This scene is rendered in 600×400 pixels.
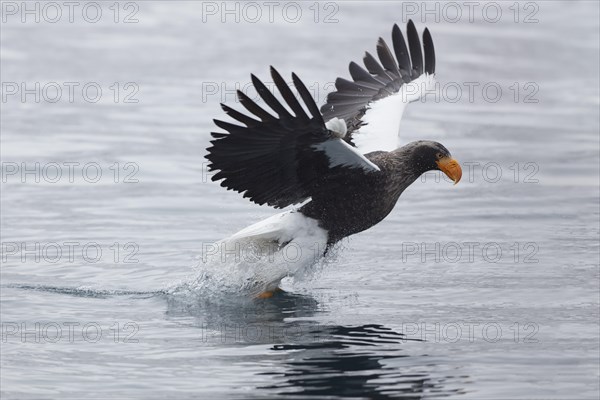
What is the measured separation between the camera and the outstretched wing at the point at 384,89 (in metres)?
9.80

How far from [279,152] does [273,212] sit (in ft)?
9.85

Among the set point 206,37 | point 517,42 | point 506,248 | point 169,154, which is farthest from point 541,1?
point 506,248

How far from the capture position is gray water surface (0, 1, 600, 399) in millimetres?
7438

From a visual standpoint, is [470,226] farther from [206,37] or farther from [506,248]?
[206,37]

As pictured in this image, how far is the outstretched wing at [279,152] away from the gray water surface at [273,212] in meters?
0.76

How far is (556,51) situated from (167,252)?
8950mm

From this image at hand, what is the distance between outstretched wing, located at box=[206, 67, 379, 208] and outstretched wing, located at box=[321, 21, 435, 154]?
3.67ft
